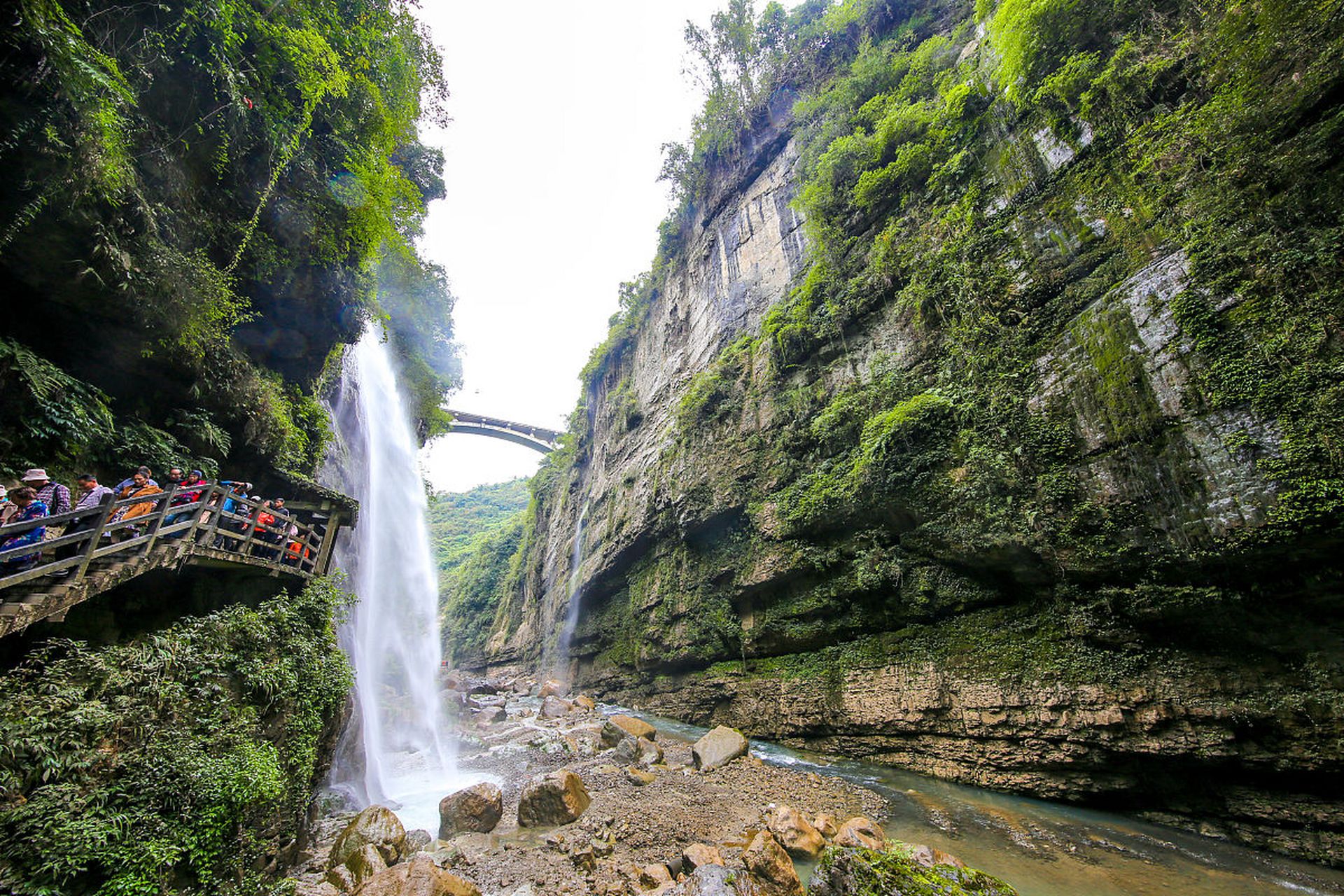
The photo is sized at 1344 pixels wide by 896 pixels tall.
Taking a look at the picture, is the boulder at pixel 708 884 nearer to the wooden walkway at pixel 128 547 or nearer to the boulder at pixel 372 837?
the boulder at pixel 372 837

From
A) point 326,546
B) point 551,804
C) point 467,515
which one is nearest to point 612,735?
point 551,804

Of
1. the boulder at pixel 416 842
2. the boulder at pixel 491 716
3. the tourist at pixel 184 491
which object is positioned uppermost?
the tourist at pixel 184 491

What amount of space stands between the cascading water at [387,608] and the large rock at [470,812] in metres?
1.30

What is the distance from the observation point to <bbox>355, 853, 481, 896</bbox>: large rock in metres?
4.73

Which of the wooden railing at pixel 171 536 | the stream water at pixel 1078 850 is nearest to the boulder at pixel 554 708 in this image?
the wooden railing at pixel 171 536

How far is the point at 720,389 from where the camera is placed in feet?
52.3

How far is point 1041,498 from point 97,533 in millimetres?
12095

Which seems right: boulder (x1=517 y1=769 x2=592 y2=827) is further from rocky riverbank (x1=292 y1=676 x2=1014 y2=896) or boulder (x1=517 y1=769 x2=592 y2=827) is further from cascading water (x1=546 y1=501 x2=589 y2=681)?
cascading water (x1=546 y1=501 x2=589 y2=681)

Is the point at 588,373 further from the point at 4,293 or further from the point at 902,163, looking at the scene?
the point at 4,293

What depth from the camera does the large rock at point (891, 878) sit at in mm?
2969

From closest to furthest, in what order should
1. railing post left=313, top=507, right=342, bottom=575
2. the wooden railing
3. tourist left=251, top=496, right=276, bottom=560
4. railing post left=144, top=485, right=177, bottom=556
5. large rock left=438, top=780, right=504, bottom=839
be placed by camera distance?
the wooden railing
railing post left=144, top=485, right=177, bottom=556
tourist left=251, top=496, right=276, bottom=560
large rock left=438, top=780, right=504, bottom=839
railing post left=313, top=507, right=342, bottom=575

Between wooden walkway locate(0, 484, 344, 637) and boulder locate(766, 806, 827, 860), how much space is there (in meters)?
8.10

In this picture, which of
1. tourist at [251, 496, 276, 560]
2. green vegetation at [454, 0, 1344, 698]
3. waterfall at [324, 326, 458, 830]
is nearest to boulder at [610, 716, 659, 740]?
green vegetation at [454, 0, 1344, 698]

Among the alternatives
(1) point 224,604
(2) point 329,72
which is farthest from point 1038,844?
(2) point 329,72
